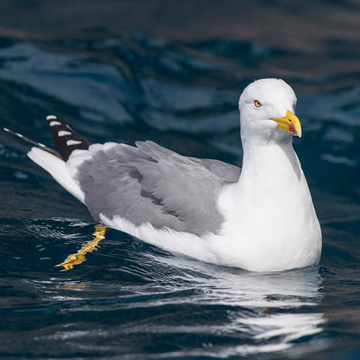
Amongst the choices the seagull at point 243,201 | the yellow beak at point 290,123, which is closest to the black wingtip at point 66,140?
the seagull at point 243,201

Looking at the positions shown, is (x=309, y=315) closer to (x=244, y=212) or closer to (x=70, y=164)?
(x=244, y=212)

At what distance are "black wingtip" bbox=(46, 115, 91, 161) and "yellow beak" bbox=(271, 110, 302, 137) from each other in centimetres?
249

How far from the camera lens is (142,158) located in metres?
6.11

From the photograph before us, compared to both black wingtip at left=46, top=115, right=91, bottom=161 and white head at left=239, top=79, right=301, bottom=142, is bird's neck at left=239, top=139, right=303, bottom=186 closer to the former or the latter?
white head at left=239, top=79, right=301, bottom=142

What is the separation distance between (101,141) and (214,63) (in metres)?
2.81

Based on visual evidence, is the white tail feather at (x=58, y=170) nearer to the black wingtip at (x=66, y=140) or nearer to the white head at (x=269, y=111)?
the black wingtip at (x=66, y=140)

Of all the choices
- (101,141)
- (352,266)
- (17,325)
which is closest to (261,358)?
(17,325)

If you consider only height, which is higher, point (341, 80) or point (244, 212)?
point (341, 80)

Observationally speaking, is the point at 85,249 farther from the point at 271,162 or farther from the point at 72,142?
the point at 271,162

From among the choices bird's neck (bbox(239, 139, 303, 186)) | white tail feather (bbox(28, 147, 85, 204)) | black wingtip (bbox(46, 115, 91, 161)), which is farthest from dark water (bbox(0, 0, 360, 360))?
bird's neck (bbox(239, 139, 303, 186))

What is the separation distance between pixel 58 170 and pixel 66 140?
347mm

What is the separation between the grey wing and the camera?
18.2ft

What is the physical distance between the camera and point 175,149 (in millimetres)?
8312

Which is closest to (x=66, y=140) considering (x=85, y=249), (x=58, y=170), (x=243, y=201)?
(x=58, y=170)
